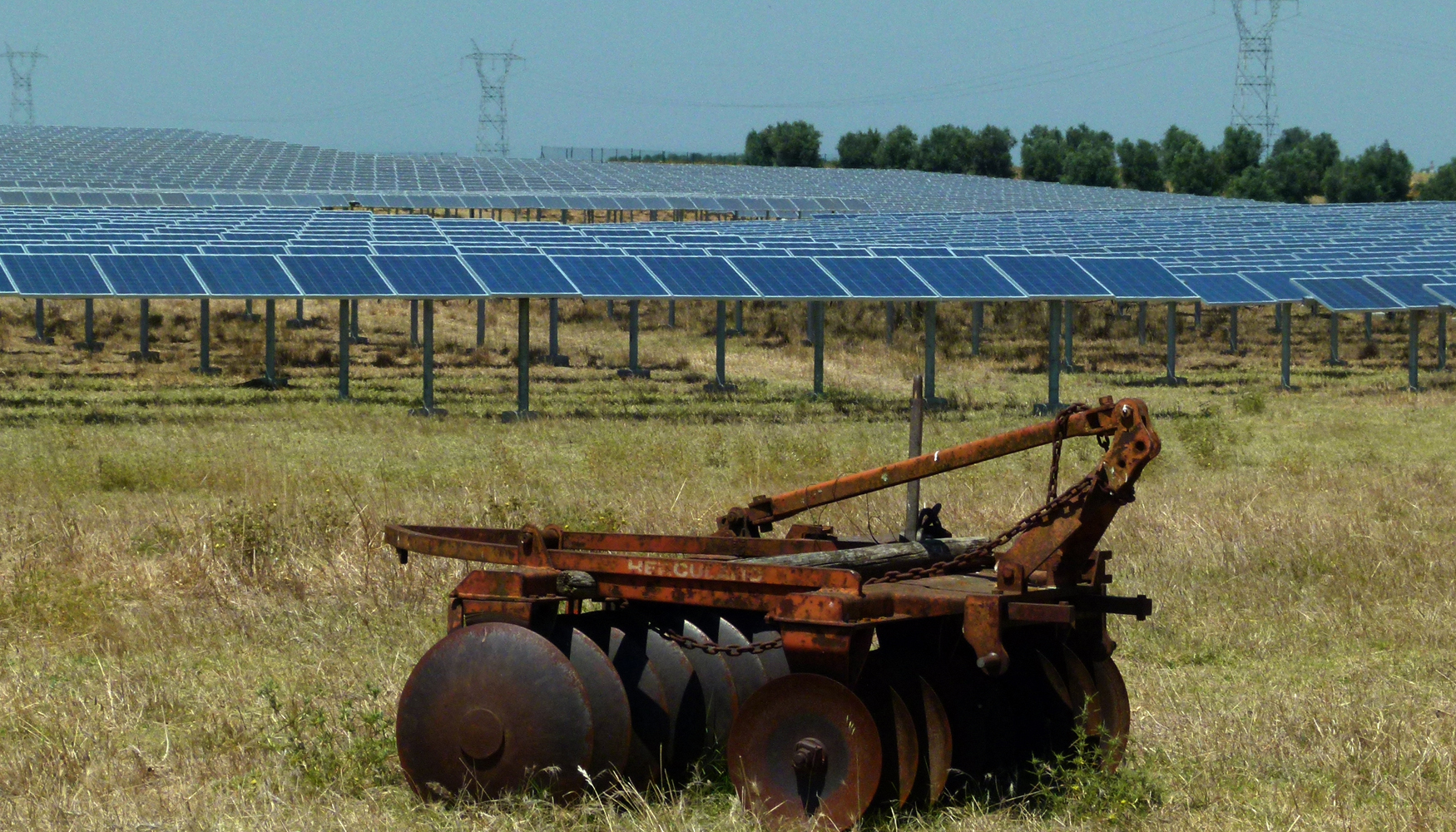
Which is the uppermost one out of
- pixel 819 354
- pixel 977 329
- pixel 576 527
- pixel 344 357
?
pixel 977 329

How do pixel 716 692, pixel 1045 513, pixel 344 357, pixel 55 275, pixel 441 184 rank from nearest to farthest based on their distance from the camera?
pixel 1045 513 → pixel 716 692 → pixel 55 275 → pixel 344 357 → pixel 441 184

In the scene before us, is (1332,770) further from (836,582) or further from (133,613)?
(133,613)

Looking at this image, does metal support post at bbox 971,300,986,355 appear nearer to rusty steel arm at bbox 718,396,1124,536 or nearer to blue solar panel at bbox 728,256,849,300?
blue solar panel at bbox 728,256,849,300

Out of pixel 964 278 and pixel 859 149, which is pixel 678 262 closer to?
pixel 964 278

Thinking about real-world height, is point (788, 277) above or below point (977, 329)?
above

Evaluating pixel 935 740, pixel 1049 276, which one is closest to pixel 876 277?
pixel 1049 276

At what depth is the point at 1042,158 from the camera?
9300cm

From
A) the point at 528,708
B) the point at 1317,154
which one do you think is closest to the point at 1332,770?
the point at 528,708

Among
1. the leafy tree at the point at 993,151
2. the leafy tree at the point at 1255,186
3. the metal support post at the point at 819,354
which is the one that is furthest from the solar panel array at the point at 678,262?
the leafy tree at the point at 993,151

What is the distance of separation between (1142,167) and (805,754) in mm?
86124

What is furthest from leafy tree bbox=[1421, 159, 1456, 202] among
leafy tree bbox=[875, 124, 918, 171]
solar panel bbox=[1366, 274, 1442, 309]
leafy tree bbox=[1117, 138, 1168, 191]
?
solar panel bbox=[1366, 274, 1442, 309]

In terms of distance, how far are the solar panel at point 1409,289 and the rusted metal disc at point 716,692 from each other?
75.1ft

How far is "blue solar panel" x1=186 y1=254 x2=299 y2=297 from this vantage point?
22.2 metres

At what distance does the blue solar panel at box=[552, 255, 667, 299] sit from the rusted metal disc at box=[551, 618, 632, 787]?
16582 mm
